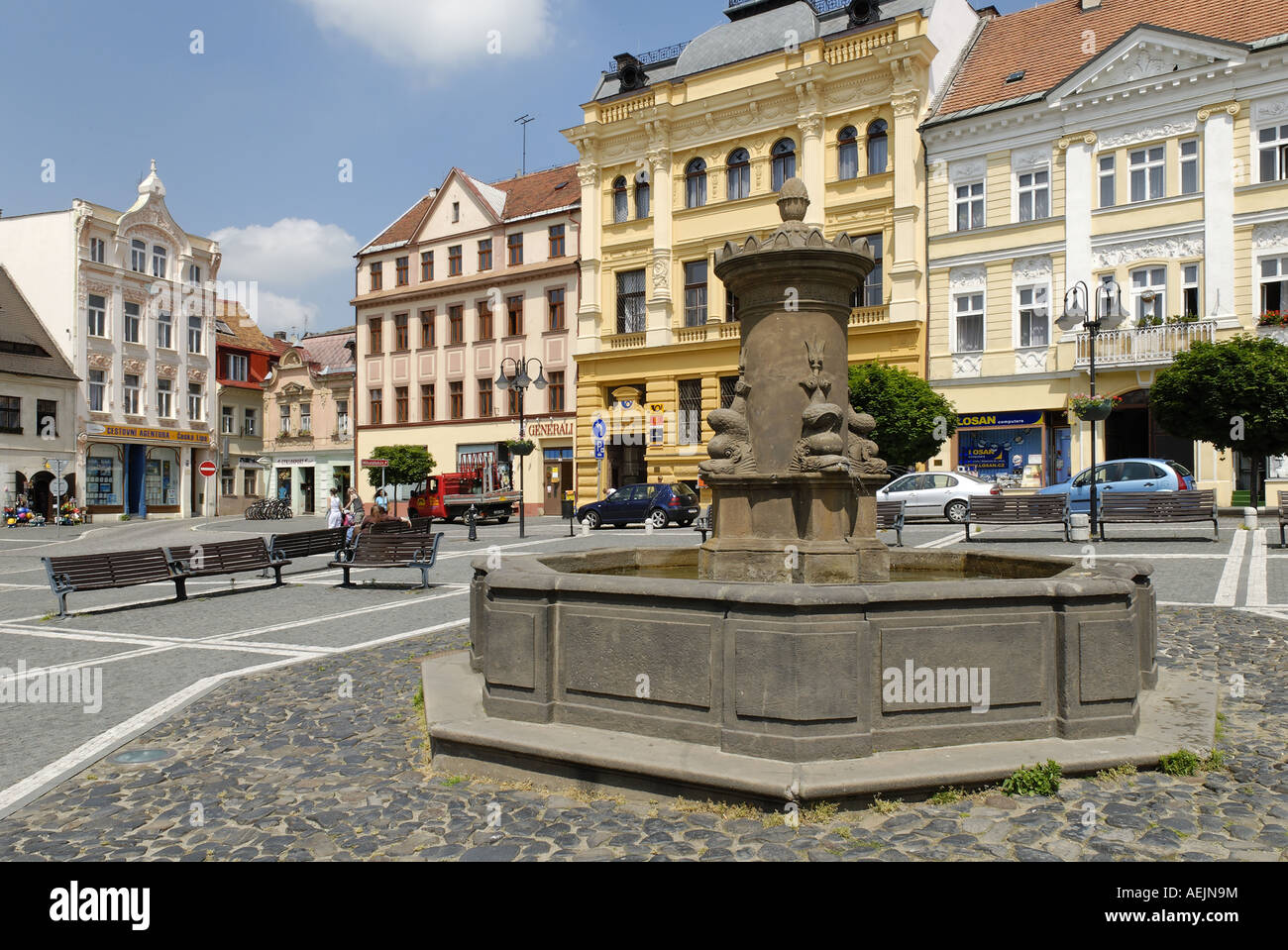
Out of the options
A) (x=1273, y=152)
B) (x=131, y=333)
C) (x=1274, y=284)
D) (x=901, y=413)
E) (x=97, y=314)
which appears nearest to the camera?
Answer: (x=1273, y=152)

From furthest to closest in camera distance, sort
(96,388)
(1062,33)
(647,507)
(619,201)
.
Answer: (96,388)
(619,201)
(1062,33)
(647,507)

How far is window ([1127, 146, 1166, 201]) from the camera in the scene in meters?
27.6

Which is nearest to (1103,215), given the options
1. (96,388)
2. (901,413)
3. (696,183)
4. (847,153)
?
(847,153)

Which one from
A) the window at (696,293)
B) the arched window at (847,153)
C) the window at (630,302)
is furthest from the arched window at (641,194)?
the arched window at (847,153)

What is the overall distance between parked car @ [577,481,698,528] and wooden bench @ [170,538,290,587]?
12.9m

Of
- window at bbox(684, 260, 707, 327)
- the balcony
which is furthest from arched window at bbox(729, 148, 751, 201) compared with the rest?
the balcony

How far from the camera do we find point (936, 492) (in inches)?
973

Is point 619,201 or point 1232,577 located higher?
point 619,201

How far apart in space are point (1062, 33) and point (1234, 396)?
17138 millimetres

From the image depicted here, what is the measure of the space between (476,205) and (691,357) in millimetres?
15736

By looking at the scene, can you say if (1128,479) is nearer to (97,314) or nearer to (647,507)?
(647,507)

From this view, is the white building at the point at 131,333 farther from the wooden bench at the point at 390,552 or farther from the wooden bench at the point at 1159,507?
the wooden bench at the point at 1159,507

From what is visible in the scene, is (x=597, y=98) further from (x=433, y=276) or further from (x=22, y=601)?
(x=22, y=601)

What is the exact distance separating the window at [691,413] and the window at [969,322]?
9.43 m
